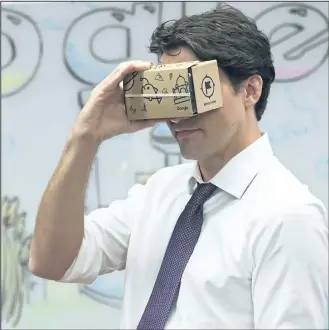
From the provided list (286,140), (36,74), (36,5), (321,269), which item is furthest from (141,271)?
(36,5)

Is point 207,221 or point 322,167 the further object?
point 322,167

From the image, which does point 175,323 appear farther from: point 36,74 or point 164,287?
point 36,74

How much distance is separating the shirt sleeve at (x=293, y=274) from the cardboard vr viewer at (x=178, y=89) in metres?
0.21

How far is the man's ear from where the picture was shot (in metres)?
0.93

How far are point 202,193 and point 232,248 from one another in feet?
0.45

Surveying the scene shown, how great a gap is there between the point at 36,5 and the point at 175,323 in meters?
1.04

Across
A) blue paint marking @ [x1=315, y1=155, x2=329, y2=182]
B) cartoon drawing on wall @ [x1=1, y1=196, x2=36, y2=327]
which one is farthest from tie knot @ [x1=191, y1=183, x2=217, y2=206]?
cartoon drawing on wall @ [x1=1, y1=196, x2=36, y2=327]

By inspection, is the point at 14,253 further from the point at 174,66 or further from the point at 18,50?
the point at 174,66

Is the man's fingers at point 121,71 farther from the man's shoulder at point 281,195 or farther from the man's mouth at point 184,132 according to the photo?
the man's shoulder at point 281,195

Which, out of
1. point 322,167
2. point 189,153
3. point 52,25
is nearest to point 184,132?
point 189,153

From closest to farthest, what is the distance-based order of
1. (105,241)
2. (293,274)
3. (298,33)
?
(293,274) → (105,241) → (298,33)

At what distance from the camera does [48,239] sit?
0.95 meters

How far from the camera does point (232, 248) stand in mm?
831

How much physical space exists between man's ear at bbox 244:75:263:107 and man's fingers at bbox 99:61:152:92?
0.59ft
